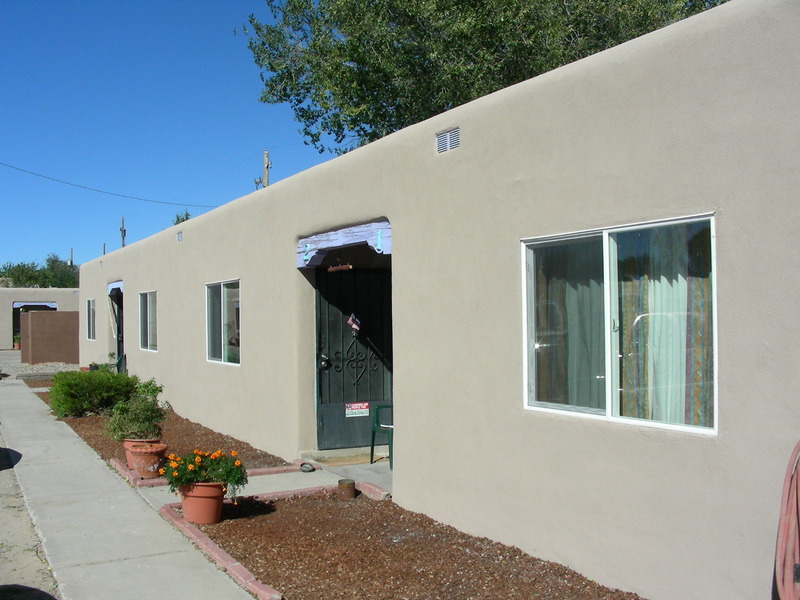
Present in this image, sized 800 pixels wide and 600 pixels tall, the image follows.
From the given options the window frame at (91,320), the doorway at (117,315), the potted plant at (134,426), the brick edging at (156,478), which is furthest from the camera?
the window frame at (91,320)

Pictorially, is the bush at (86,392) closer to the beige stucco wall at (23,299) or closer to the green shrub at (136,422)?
the green shrub at (136,422)

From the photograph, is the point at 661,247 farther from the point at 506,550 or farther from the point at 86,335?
the point at 86,335

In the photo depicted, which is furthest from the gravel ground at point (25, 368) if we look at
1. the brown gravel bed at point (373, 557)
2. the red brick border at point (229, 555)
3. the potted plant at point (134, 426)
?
the brown gravel bed at point (373, 557)

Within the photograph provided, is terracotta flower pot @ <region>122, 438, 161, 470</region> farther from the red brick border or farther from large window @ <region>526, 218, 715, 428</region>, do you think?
large window @ <region>526, 218, 715, 428</region>

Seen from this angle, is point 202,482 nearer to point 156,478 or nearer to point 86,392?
point 156,478

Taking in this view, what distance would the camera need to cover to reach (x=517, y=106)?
19.2 ft

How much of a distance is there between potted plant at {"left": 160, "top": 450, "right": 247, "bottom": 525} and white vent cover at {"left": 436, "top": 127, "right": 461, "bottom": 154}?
10.7 ft

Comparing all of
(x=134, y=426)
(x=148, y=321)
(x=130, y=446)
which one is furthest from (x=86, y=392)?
(x=130, y=446)

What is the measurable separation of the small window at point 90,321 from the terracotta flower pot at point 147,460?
14324 mm

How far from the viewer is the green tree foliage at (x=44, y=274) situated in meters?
64.8

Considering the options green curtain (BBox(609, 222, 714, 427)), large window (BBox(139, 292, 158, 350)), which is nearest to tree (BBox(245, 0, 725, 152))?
large window (BBox(139, 292, 158, 350))

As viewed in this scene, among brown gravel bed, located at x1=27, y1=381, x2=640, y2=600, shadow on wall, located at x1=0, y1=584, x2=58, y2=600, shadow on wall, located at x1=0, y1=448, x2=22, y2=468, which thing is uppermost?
brown gravel bed, located at x1=27, y1=381, x2=640, y2=600

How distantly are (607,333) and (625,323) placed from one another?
133 mm

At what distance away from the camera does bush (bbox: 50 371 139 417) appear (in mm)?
14319
